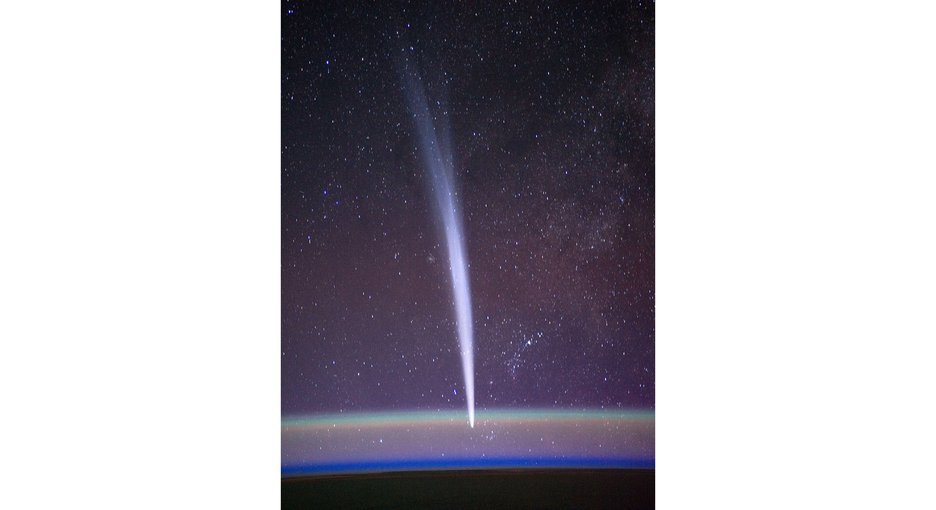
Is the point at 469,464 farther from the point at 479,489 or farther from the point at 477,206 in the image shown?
the point at 477,206

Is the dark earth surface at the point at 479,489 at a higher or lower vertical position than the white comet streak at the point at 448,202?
lower

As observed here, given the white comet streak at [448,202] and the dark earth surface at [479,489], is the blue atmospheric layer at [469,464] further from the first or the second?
the white comet streak at [448,202]

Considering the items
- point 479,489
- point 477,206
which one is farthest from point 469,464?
point 477,206

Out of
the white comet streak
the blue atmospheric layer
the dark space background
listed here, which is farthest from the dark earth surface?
the white comet streak

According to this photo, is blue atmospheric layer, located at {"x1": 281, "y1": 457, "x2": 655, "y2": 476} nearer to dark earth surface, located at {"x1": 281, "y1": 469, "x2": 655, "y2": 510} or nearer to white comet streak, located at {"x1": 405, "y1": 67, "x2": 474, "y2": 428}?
dark earth surface, located at {"x1": 281, "y1": 469, "x2": 655, "y2": 510}

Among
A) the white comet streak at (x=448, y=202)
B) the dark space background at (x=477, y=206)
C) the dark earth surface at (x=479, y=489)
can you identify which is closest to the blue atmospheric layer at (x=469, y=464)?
the dark earth surface at (x=479, y=489)
